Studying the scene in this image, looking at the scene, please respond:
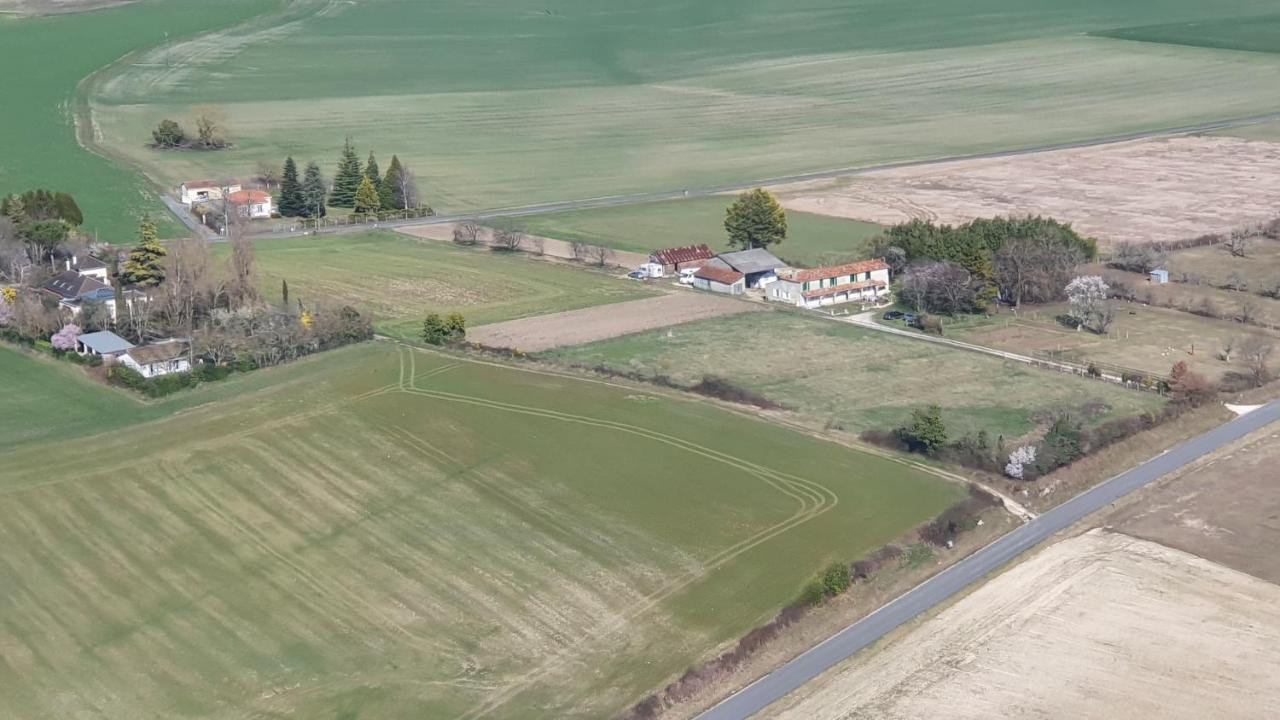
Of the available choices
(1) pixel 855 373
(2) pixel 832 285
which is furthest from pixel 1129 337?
(2) pixel 832 285

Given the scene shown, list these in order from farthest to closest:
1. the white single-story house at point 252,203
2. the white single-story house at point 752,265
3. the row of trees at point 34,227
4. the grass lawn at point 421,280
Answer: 1. the white single-story house at point 252,203
2. the white single-story house at point 752,265
3. the row of trees at point 34,227
4. the grass lawn at point 421,280

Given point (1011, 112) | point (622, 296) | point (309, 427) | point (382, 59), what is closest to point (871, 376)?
point (622, 296)

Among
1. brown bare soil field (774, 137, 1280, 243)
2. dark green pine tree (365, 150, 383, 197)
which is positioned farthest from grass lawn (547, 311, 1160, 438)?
dark green pine tree (365, 150, 383, 197)

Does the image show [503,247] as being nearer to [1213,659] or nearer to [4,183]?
[4,183]

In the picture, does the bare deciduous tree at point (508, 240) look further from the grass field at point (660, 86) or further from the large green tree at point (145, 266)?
the large green tree at point (145, 266)

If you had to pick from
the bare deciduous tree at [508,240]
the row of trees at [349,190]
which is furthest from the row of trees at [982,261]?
the row of trees at [349,190]

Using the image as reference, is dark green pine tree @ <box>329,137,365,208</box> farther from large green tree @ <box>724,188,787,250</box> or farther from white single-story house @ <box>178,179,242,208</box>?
large green tree @ <box>724,188,787,250</box>

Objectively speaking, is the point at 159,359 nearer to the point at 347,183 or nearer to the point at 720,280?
the point at 720,280
